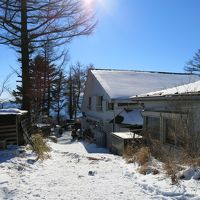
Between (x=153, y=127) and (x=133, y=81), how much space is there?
14.1m

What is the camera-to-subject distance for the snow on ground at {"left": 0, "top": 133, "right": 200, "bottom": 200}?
603 cm

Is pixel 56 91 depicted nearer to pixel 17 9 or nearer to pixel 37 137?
pixel 17 9

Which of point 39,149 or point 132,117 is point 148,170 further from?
point 132,117

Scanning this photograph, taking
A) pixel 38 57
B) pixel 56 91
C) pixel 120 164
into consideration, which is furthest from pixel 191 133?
pixel 56 91

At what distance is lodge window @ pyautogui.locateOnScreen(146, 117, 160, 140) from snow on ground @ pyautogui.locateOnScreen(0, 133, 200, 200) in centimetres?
389

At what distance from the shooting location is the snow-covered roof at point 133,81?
964 inches

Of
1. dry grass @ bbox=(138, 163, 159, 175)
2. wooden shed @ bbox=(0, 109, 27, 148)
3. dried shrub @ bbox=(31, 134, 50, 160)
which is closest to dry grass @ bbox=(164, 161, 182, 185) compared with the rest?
dry grass @ bbox=(138, 163, 159, 175)

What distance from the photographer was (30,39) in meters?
16.8

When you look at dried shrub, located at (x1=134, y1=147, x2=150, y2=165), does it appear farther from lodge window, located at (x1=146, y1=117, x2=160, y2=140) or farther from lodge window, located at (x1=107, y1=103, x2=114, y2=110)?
lodge window, located at (x1=107, y1=103, x2=114, y2=110)

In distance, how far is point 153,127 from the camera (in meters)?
13.7

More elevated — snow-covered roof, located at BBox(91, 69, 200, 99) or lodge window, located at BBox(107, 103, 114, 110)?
snow-covered roof, located at BBox(91, 69, 200, 99)

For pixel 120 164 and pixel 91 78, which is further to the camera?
pixel 91 78

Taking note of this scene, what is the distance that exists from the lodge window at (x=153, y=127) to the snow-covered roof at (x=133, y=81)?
30.4 ft

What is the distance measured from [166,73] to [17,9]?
19.3 meters
